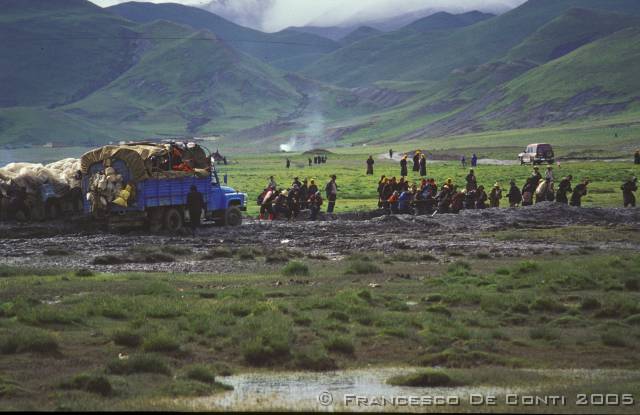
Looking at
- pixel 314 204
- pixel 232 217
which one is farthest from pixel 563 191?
pixel 232 217

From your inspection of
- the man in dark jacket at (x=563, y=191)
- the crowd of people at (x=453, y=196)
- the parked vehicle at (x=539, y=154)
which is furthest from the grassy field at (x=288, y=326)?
the parked vehicle at (x=539, y=154)

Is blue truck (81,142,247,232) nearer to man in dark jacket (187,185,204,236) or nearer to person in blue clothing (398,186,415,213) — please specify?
man in dark jacket (187,185,204,236)

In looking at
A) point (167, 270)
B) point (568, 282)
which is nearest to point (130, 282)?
point (167, 270)

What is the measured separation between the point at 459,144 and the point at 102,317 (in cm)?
16056

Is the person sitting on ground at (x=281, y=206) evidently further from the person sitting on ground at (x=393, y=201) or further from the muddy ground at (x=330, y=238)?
the person sitting on ground at (x=393, y=201)

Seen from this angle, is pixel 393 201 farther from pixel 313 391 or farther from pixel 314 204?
pixel 313 391

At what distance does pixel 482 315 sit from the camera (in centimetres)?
1980

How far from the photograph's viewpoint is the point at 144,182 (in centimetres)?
3559

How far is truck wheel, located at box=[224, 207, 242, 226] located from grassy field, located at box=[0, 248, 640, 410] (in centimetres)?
1323

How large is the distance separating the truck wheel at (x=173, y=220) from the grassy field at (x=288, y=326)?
423 inches

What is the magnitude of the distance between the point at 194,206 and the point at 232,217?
2.86 metres

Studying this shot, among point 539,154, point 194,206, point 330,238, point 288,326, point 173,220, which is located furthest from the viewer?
point 539,154

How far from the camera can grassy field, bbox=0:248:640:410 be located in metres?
14.9

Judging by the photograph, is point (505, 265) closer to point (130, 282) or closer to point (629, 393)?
point (130, 282)
